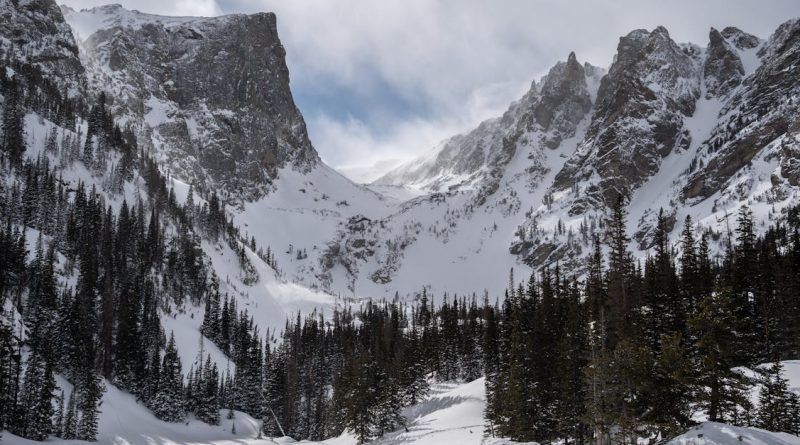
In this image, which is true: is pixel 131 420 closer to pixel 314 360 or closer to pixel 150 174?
pixel 314 360

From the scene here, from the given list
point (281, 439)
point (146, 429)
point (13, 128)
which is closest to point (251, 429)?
point (281, 439)

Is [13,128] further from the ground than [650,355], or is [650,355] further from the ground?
[13,128]

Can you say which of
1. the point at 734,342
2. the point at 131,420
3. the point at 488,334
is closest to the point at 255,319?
the point at 131,420

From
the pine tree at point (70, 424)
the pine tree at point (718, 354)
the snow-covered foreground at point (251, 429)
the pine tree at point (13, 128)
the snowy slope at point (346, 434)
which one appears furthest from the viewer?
the pine tree at point (13, 128)

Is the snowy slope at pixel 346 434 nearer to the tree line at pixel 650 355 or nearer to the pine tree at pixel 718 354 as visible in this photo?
the tree line at pixel 650 355

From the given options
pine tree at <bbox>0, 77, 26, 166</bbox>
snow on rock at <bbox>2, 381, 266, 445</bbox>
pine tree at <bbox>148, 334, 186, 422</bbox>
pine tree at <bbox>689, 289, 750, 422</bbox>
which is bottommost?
snow on rock at <bbox>2, 381, 266, 445</bbox>

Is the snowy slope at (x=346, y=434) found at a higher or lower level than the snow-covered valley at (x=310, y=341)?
lower

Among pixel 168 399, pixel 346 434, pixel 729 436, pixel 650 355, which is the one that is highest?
pixel 650 355

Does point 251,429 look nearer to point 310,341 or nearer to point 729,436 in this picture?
point 310,341

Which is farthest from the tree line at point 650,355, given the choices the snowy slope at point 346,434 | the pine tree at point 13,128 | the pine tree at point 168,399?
the pine tree at point 13,128

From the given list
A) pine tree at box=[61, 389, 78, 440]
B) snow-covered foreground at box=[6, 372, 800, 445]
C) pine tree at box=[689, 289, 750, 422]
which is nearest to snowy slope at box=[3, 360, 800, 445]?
snow-covered foreground at box=[6, 372, 800, 445]

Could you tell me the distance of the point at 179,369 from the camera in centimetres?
11675

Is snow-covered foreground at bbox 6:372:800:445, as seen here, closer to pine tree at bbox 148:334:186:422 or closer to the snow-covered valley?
the snow-covered valley

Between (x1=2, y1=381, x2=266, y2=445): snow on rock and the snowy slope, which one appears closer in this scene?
the snowy slope
